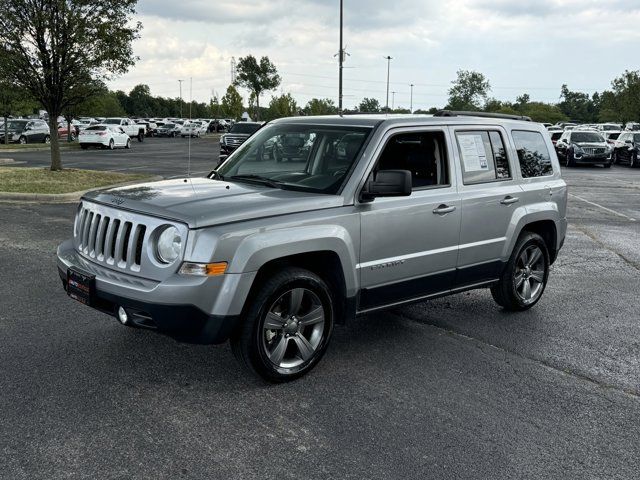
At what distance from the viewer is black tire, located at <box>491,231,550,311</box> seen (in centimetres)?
620

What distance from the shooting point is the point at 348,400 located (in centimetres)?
428

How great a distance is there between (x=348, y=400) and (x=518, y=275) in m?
2.82

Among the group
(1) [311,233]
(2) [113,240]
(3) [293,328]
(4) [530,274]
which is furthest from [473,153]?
(2) [113,240]

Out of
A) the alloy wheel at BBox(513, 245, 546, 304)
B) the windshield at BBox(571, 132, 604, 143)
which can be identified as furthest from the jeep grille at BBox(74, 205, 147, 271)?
the windshield at BBox(571, 132, 604, 143)

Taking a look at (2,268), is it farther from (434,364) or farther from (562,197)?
(562,197)

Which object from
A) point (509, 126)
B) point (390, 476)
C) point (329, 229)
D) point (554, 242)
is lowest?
point (390, 476)

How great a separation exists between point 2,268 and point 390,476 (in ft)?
19.1

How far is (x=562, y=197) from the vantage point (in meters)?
6.69

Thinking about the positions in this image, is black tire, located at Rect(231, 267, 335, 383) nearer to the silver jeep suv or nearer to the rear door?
the silver jeep suv

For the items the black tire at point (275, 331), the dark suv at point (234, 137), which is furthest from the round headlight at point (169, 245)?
the dark suv at point (234, 137)

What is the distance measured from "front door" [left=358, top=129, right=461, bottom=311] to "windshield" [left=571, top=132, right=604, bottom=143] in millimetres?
27557

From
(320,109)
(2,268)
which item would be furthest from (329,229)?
(320,109)

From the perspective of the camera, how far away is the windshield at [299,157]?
4.95 m

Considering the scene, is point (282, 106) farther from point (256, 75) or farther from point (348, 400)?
point (348, 400)
